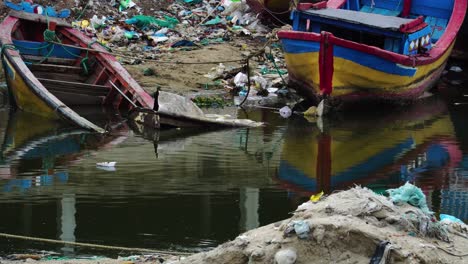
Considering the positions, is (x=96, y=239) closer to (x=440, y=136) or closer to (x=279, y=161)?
(x=279, y=161)

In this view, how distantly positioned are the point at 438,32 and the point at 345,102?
11.9 ft

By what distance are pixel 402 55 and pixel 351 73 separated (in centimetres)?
85

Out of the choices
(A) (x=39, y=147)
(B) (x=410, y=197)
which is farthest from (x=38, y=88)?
(B) (x=410, y=197)

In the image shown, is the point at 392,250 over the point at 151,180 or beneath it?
over

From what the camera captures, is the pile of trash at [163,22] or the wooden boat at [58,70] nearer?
the wooden boat at [58,70]

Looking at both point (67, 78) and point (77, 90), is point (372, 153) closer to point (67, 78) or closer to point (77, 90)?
point (77, 90)

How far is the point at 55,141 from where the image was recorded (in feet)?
36.6

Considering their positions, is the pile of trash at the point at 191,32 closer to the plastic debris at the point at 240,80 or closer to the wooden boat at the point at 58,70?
the plastic debris at the point at 240,80

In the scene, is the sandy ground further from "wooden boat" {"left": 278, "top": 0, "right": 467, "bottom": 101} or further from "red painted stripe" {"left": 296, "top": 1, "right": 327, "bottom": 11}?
"red painted stripe" {"left": 296, "top": 1, "right": 327, "bottom": 11}

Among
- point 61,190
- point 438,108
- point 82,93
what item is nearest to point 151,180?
Result: point 61,190

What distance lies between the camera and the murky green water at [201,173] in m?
7.48

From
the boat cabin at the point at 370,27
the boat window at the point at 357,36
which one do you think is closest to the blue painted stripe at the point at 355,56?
the boat cabin at the point at 370,27

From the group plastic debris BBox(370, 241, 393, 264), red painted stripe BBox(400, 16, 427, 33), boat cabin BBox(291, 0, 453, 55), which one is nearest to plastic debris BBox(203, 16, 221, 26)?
boat cabin BBox(291, 0, 453, 55)

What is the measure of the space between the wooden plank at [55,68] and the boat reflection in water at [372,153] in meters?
3.45
